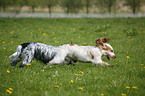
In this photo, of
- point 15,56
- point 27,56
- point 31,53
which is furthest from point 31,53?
point 15,56

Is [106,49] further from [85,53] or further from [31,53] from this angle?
[31,53]

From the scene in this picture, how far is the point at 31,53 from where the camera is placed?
435 centimetres

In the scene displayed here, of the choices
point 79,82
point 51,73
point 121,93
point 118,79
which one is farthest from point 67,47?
point 121,93

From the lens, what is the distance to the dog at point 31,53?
4.33m

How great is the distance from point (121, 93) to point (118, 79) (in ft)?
2.28

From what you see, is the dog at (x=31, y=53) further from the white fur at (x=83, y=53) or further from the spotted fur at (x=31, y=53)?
the white fur at (x=83, y=53)

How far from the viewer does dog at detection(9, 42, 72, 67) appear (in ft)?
14.2

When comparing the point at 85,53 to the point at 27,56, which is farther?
the point at 85,53

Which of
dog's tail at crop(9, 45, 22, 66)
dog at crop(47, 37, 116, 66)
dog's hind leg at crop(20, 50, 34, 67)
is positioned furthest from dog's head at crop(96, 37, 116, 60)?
dog's tail at crop(9, 45, 22, 66)

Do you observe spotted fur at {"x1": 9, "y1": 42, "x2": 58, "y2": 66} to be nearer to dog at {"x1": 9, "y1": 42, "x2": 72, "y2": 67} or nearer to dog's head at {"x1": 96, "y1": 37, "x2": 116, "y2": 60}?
dog at {"x1": 9, "y1": 42, "x2": 72, "y2": 67}

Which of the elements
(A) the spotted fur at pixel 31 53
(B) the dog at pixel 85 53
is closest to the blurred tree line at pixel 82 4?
(A) the spotted fur at pixel 31 53

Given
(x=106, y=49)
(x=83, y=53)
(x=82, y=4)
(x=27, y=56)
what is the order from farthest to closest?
(x=82, y=4) < (x=106, y=49) < (x=83, y=53) < (x=27, y=56)

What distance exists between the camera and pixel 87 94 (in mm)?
3217

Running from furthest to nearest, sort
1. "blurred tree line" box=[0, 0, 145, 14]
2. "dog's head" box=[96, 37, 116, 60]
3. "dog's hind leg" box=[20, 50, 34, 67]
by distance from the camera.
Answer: "blurred tree line" box=[0, 0, 145, 14] → "dog's head" box=[96, 37, 116, 60] → "dog's hind leg" box=[20, 50, 34, 67]
